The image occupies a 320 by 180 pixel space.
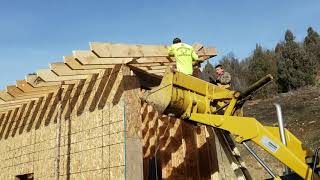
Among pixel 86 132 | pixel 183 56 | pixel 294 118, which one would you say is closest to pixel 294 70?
pixel 294 118

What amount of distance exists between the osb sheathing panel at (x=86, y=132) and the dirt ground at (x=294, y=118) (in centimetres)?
851

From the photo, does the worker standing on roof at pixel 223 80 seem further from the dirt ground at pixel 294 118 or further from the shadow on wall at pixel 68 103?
the dirt ground at pixel 294 118

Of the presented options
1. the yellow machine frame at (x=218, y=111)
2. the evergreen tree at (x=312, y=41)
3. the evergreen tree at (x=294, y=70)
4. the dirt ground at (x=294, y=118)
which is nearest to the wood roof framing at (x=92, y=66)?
the yellow machine frame at (x=218, y=111)

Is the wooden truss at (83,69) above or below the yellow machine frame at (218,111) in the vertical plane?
above

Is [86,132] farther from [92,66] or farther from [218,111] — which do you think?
[218,111]

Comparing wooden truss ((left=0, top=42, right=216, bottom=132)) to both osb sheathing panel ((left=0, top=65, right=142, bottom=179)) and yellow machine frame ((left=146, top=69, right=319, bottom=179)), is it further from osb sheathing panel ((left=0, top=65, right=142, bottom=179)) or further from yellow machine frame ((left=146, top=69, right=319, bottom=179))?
yellow machine frame ((left=146, top=69, right=319, bottom=179))

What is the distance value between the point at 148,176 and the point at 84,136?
3.11m

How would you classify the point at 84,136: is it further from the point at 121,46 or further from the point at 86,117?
the point at 121,46

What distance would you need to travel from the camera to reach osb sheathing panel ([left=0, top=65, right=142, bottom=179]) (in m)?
8.53

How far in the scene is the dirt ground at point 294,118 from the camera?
17.0m

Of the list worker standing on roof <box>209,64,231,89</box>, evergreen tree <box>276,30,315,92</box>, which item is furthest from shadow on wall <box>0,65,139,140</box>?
evergreen tree <box>276,30,315,92</box>

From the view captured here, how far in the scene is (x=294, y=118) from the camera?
24.0 meters

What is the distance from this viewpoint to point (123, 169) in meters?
8.23

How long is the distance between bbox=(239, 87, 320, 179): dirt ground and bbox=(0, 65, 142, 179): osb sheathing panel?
335 inches
